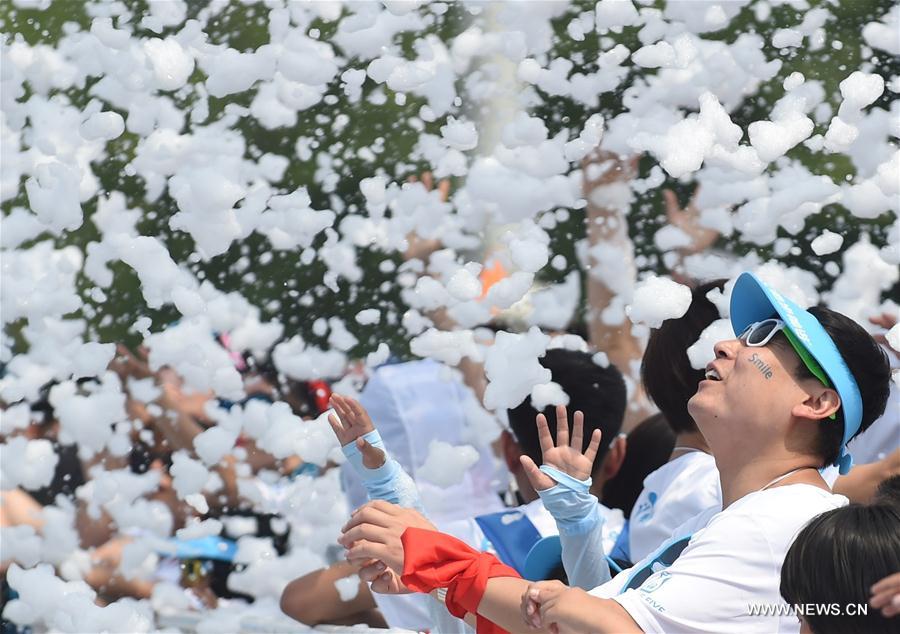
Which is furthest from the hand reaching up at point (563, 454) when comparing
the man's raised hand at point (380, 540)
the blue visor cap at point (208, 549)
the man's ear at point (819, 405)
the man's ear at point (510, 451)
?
the blue visor cap at point (208, 549)

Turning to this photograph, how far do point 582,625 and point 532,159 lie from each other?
128cm

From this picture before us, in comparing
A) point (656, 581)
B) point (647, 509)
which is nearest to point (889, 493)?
point (656, 581)

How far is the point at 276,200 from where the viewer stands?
2783 mm

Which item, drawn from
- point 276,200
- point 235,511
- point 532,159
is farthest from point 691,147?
point 235,511

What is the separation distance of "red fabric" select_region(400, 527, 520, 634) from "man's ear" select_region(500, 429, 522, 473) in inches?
37.2

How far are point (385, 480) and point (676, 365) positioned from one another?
66cm

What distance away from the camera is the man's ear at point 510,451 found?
2.78 meters

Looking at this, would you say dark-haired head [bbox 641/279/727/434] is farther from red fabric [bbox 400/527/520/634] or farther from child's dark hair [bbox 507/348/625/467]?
red fabric [bbox 400/527/520/634]

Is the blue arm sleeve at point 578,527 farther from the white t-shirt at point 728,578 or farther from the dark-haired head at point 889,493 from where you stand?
the dark-haired head at point 889,493

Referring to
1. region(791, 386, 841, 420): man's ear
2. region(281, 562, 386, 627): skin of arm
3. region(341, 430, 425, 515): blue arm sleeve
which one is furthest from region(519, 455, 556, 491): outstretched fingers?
region(281, 562, 386, 627): skin of arm

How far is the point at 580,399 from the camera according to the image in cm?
262

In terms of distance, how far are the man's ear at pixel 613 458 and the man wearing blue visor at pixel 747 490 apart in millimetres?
673

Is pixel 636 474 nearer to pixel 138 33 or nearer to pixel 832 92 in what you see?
pixel 832 92

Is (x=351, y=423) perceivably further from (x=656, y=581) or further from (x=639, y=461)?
(x=639, y=461)
